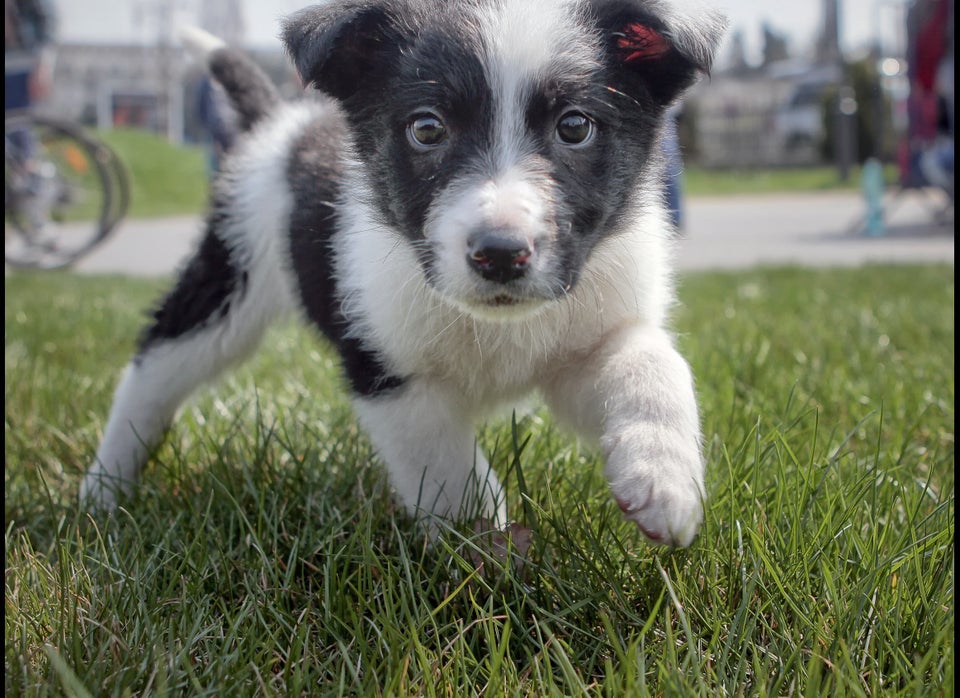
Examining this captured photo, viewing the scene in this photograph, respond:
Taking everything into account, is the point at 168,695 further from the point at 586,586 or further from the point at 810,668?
the point at 810,668

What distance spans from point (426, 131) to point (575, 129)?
0.31 meters

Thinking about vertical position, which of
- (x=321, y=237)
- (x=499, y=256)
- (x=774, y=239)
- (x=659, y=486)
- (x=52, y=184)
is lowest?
(x=774, y=239)

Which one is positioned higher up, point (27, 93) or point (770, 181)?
point (27, 93)

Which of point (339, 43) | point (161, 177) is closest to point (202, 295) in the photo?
point (339, 43)

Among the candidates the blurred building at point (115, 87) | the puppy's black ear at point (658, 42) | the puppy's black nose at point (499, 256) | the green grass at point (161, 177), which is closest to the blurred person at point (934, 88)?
the puppy's black ear at point (658, 42)

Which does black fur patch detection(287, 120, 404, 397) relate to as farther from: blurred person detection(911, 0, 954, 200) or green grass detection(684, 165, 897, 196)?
green grass detection(684, 165, 897, 196)

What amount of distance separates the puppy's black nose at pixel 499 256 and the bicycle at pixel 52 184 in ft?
23.3

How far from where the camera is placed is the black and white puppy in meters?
1.85

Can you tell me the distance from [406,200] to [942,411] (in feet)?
6.22

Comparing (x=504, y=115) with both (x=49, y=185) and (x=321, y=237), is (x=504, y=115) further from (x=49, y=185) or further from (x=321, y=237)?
(x=49, y=185)

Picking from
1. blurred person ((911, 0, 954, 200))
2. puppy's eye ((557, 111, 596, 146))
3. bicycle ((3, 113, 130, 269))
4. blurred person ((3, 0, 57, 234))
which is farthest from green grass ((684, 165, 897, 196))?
puppy's eye ((557, 111, 596, 146))

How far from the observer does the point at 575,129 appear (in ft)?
6.59

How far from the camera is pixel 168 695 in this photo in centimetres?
153

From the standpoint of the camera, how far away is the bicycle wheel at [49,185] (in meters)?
7.91
